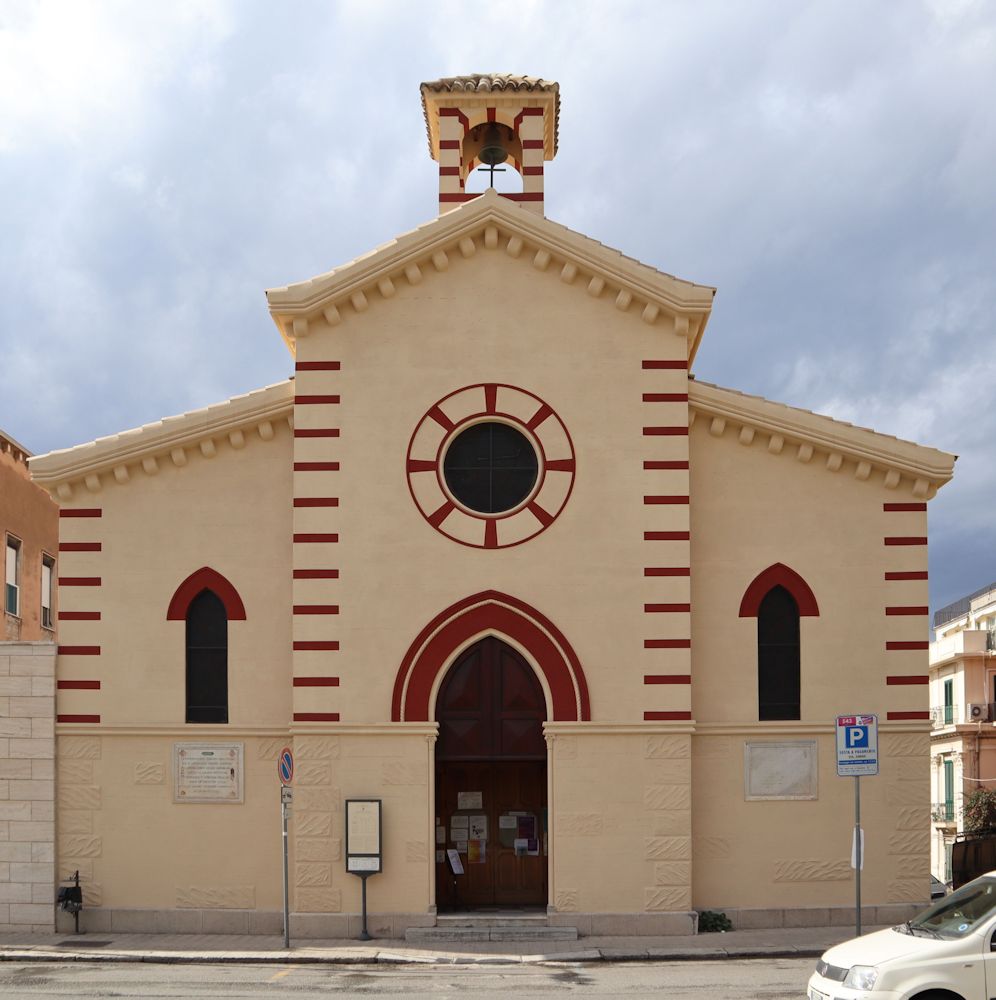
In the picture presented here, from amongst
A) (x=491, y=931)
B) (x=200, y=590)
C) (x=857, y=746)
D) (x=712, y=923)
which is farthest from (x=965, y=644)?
(x=200, y=590)

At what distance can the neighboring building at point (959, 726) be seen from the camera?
5512 cm

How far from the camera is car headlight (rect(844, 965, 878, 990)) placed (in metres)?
14.0

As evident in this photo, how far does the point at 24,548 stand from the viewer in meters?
35.5

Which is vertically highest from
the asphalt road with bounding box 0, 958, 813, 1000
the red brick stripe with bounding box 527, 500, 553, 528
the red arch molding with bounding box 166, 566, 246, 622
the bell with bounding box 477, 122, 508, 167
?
the bell with bounding box 477, 122, 508, 167

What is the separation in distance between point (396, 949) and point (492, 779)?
3.65m

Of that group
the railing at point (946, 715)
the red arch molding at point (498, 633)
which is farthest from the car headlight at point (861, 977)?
the railing at point (946, 715)

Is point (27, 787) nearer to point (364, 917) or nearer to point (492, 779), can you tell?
point (364, 917)

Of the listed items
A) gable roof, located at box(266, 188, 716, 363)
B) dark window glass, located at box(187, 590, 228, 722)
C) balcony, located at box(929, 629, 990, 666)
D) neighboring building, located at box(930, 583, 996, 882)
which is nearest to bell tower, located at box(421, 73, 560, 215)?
gable roof, located at box(266, 188, 716, 363)

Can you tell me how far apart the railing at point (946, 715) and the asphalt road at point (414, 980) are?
39127mm

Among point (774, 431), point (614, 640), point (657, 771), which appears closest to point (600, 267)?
point (774, 431)

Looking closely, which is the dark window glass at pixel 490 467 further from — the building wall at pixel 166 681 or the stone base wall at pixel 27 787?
the stone base wall at pixel 27 787

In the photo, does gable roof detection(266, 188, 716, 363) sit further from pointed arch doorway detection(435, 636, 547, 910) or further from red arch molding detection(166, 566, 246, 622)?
pointed arch doorway detection(435, 636, 547, 910)

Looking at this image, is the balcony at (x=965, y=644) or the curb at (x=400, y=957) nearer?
the curb at (x=400, y=957)

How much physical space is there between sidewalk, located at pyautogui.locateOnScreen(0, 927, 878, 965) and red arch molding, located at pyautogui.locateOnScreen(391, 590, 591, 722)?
11.8 ft
